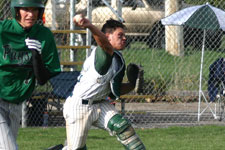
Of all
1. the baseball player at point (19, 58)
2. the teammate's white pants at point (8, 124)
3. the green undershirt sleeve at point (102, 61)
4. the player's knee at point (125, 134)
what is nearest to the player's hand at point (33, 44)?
the baseball player at point (19, 58)

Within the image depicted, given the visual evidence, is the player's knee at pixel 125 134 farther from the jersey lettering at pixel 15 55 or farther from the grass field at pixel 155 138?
the grass field at pixel 155 138

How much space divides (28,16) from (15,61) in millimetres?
390

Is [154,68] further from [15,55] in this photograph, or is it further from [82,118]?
[15,55]

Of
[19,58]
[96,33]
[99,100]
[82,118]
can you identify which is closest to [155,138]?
[99,100]

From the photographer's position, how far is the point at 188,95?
1158 centimetres

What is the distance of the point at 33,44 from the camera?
15.2 ft

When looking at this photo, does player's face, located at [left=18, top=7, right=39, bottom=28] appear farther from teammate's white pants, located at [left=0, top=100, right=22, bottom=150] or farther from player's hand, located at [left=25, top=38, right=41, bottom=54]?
teammate's white pants, located at [left=0, top=100, right=22, bottom=150]

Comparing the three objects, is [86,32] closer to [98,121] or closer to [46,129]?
[46,129]

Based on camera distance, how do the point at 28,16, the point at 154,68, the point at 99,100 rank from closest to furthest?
the point at 28,16 < the point at 99,100 < the point at 154,68

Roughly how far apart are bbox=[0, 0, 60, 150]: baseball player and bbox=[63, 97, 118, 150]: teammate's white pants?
0.75 meters

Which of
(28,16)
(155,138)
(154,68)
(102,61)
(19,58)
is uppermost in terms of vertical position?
(28,16)

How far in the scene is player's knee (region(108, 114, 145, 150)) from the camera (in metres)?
5.28

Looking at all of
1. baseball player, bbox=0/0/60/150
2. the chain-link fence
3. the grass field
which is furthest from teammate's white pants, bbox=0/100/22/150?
the chain-link fence

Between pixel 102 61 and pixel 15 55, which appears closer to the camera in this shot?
pixel 15 55
